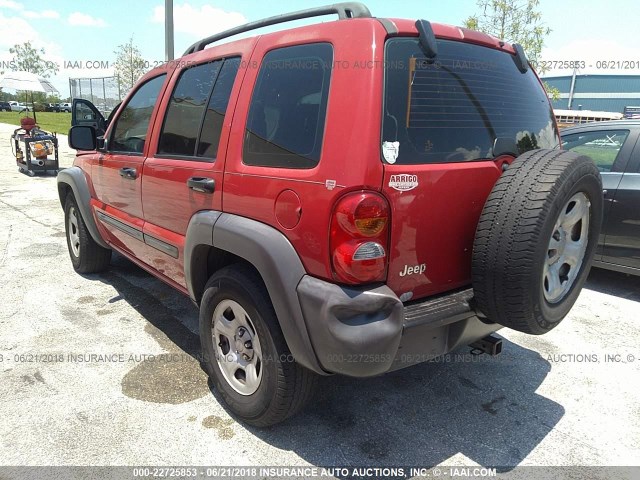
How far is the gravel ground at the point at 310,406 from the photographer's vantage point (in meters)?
2.42

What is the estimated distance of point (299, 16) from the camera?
8.49ft

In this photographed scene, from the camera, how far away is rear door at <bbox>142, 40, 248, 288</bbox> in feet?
8.58

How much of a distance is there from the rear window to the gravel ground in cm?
152

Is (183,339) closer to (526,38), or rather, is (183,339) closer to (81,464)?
(81,464)

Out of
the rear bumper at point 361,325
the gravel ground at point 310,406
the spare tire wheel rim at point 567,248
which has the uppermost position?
the spare tire wheel rim at point 567,248

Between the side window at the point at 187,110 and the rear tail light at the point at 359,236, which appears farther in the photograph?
the side window at the point at 187,110

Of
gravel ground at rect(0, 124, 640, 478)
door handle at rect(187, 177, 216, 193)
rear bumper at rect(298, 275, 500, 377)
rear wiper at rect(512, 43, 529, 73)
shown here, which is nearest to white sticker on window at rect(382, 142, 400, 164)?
rear bumper at rect(298, 275, 500, 377)

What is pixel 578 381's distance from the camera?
3162 mm

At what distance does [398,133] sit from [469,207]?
56cm

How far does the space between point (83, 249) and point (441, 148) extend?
3.92 meters

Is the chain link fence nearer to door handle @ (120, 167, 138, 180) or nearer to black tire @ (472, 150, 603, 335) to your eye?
door handle @ (120, 167, 138, 180)

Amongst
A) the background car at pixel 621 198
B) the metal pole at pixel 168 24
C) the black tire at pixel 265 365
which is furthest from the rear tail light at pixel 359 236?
the metal pole at pixel 168 24

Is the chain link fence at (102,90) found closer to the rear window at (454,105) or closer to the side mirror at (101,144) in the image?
the side mirror at (101,144)

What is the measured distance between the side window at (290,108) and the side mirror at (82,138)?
7.34 feet
